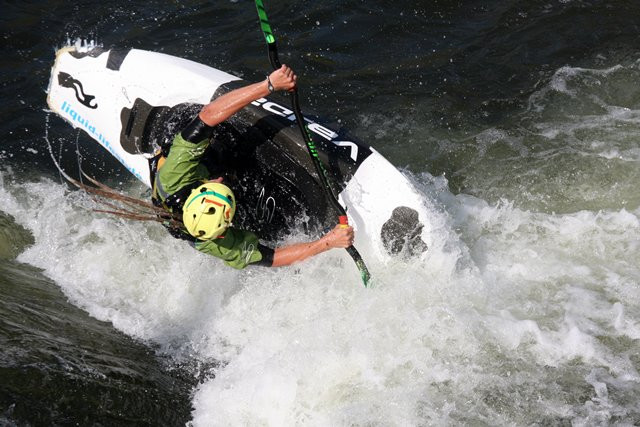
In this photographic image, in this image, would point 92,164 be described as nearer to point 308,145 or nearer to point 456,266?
point 308,145

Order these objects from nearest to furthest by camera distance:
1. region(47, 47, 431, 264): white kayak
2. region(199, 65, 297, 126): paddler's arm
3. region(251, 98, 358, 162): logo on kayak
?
region(199, 65, 297, 126): paddler's arm < region(47, 47, 431, 264): white kayak < region(251, 98, 358, 162): logo on kayak

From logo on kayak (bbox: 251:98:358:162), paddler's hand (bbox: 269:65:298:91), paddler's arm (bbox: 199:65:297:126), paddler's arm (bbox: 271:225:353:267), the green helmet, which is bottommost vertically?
paddler's arm (bbox: 271:225:353:267)

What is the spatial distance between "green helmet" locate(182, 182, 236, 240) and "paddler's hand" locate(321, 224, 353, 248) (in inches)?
27.6

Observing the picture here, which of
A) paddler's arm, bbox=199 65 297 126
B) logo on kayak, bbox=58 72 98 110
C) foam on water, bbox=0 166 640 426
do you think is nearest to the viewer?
paddler's arm, bbox=199 65 297 126

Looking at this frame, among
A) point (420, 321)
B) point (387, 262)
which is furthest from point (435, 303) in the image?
point (387, 262)

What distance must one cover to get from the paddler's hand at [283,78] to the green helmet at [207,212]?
2.42 feet

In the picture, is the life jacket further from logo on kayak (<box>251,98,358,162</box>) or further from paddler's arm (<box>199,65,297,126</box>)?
logo on kayak (<box>251,98,358,162</box>)

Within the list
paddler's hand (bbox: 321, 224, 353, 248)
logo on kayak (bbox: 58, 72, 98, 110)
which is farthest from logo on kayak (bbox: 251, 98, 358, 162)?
logo on kayak (bbox: 58, 72, 98, 110)

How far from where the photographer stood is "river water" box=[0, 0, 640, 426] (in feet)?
14.6

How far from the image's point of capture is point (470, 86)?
7199mm

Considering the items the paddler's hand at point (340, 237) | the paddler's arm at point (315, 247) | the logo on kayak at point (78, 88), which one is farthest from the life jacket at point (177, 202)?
the logo on kayak at point (78, 88)

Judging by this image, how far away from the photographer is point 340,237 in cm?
452

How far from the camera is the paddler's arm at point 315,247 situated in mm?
4520

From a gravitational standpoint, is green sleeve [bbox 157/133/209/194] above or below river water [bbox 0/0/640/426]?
above
